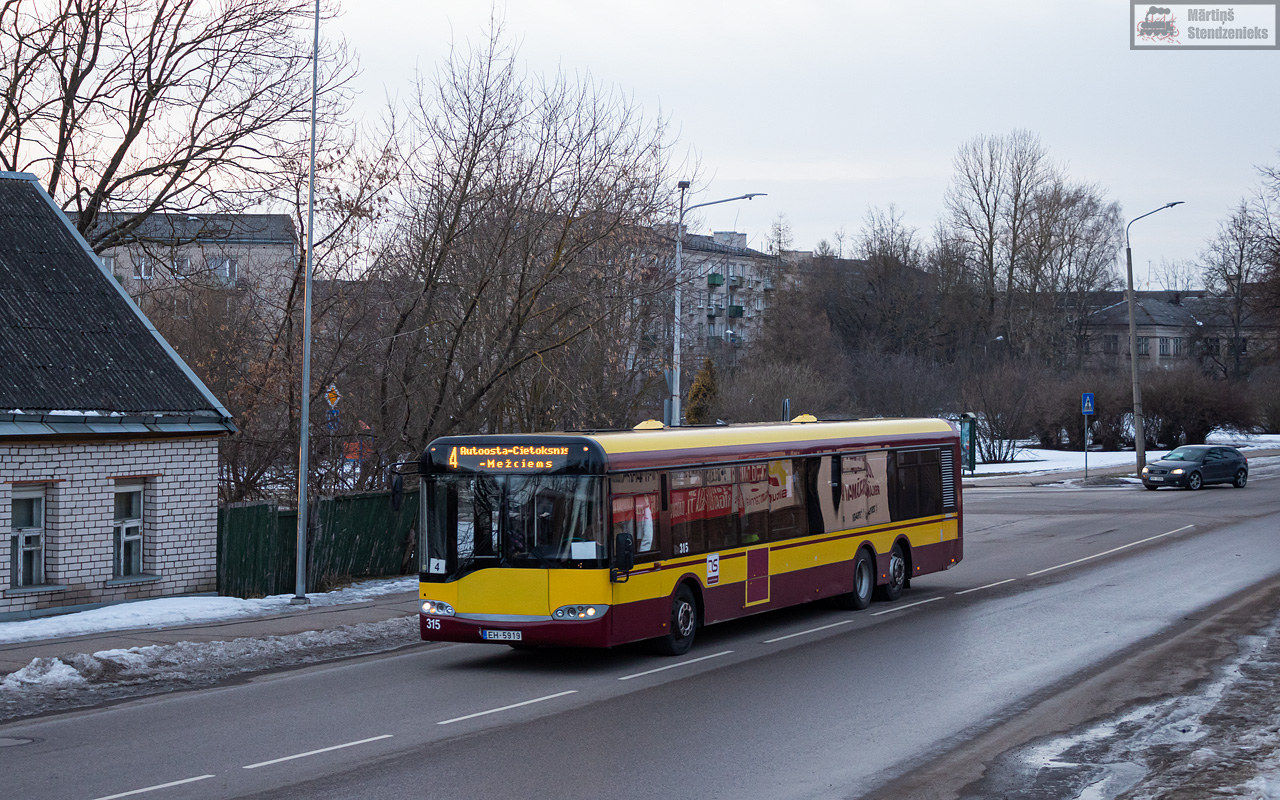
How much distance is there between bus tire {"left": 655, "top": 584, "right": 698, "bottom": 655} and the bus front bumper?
4.00ft

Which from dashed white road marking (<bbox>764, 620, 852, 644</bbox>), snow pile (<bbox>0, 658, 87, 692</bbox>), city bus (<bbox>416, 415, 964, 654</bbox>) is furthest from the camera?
dashed white road marking (<bbox>764, 620, 852, 644</bbox>)

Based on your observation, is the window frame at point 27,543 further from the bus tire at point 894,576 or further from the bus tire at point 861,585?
the bus tire at point 894,576

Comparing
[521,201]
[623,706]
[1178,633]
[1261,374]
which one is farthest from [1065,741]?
[1261,374]

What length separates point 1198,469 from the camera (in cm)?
4156

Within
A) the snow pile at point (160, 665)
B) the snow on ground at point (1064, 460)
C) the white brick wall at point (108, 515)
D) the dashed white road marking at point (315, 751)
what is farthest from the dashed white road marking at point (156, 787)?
the snow on ground at point (1064, 460)

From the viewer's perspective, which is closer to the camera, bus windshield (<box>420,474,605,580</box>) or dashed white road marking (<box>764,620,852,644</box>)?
bus windshield (<box>420,474,605,580</box>)

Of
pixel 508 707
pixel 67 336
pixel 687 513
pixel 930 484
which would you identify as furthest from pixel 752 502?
pixel 67 336

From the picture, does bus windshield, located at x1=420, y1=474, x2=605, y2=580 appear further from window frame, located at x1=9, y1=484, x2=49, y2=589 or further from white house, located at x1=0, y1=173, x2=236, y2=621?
window frame, located at x1=9, y1=484, x2=49, y2=589

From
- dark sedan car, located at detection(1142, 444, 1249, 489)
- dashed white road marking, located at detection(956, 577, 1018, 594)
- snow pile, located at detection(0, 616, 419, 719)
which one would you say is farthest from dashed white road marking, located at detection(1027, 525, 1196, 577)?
dark sedan car, located at detection(1142, 444, 1249, 489)

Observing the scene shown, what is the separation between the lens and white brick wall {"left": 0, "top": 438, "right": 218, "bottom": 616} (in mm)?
16156

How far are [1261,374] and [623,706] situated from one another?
79725 mm

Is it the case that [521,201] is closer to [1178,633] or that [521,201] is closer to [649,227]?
[649,227]

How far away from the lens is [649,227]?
25703 mm

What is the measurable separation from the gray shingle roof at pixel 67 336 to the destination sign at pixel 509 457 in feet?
21.0
